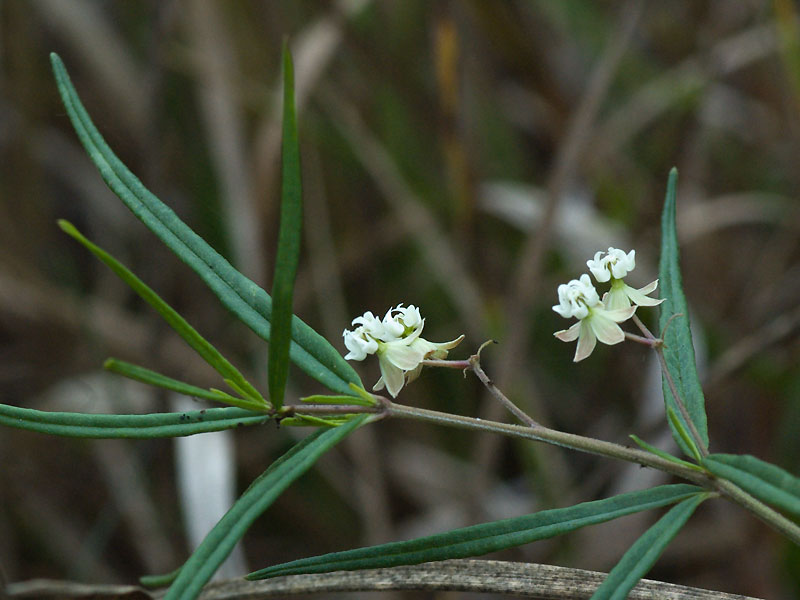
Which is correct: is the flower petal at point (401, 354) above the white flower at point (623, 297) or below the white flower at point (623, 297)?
below

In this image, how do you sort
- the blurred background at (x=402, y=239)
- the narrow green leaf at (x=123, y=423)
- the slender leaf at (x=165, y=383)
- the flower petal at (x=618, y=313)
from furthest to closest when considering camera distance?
1. the blurred background at (x=402, y=239)
2. the flower petal at (x=618, y=313)
3. the narrow green leaf at (x=123, y=423)
4. the slender leaf at (x=165, y=383)

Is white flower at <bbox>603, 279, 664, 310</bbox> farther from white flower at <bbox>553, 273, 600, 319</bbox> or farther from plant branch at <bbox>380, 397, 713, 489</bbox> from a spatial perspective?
plant branch at <bbox>380, 397, 713, 489</bbox>

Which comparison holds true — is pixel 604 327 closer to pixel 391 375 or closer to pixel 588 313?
pixel 588 313

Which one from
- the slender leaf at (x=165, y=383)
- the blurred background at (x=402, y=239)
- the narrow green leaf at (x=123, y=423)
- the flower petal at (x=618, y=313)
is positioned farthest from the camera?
the blurred background at (x=402, y=239)

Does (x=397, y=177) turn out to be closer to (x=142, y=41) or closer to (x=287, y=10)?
(x=287, y=10)

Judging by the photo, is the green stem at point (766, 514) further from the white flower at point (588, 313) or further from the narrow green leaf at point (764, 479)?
the white flower at point (588, 313)

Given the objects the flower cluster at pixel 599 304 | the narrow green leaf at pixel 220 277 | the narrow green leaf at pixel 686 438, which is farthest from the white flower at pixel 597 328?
the narrow green leaf at pixel 220 277

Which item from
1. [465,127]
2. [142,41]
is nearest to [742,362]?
[465,127]

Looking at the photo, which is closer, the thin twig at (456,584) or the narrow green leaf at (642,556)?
the narrow green leaf at (642,556)

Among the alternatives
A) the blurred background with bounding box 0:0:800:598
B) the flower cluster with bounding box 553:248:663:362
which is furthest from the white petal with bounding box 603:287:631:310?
the blurred background with bounding box 0:0:800:598
